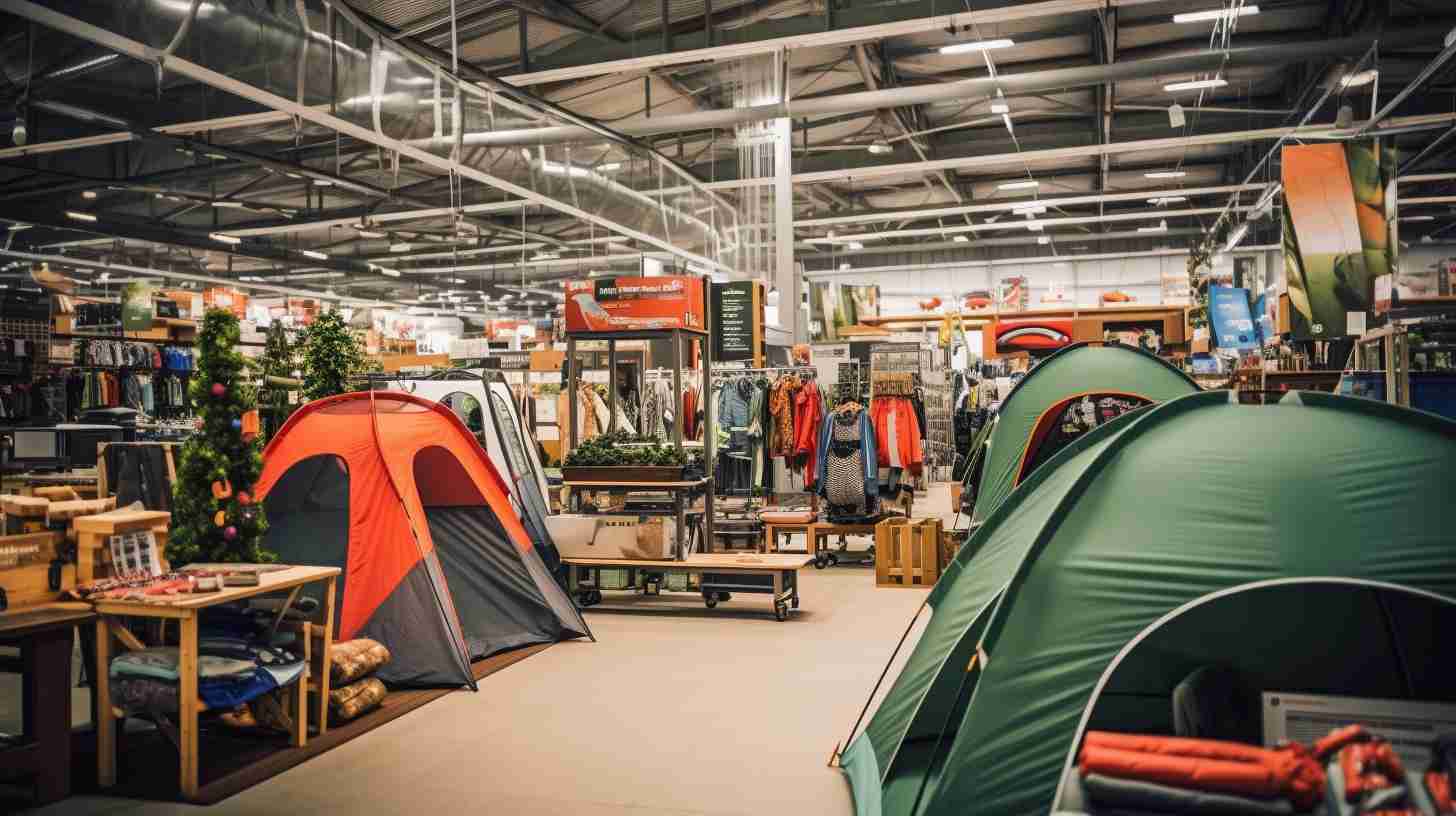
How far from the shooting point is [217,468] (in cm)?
456

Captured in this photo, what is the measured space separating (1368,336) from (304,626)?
19.1 ft

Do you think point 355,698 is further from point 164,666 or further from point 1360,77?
point 1360,77

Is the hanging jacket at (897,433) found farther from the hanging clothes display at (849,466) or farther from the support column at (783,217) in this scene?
the support column at (783,217)

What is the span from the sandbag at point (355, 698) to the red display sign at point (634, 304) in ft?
11.9

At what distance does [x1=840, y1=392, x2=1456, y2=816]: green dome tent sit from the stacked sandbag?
280 cm

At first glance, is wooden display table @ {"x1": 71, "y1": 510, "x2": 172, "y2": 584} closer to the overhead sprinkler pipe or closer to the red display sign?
the red display sign

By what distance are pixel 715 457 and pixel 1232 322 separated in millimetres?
5403

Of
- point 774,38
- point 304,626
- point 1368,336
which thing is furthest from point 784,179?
point 304,626

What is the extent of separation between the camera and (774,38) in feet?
35.0

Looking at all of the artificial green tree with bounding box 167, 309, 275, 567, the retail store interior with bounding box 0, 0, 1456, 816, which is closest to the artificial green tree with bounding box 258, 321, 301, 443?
the retail store interior with bounding box 0, 0, 1456, 816

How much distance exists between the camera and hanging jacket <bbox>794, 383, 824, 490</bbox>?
10008 mm

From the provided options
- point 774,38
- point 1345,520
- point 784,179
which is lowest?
point 1345,520

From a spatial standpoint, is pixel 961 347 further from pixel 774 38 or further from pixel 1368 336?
pixel 1368 336

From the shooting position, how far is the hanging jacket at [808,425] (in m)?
10.0
